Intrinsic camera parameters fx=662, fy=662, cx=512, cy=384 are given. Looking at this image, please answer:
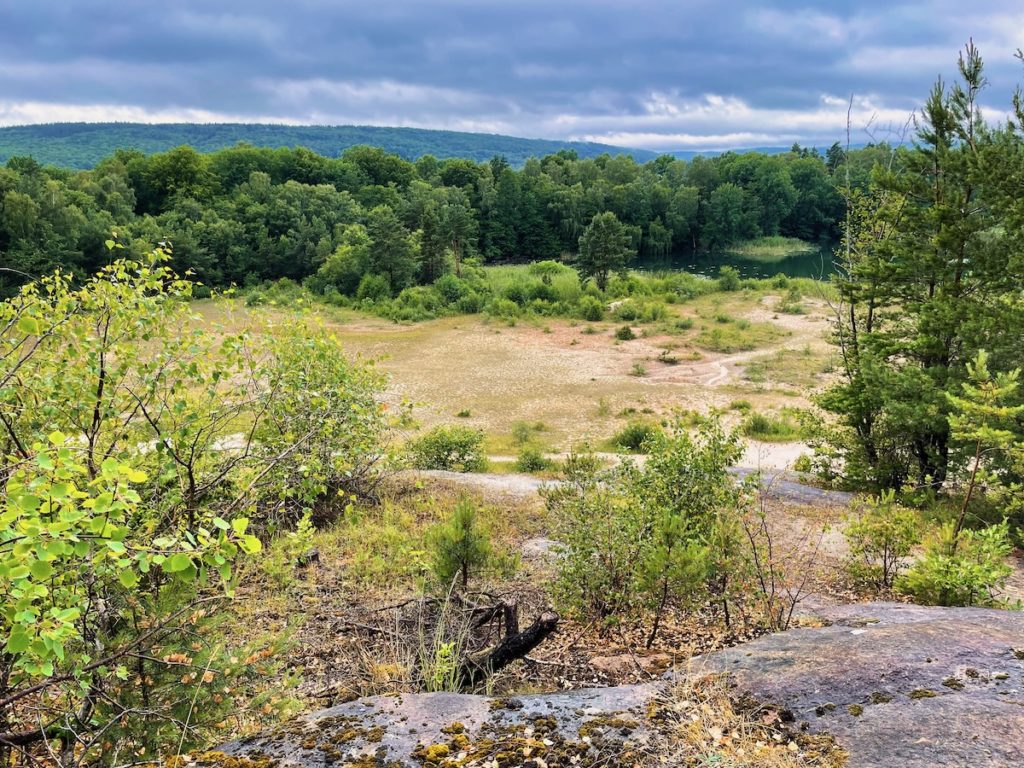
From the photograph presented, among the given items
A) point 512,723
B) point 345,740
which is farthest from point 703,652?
point 345,740

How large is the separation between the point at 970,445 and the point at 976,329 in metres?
2.00

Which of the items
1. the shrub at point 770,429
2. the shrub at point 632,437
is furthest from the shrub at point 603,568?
the shrub at point 770,429

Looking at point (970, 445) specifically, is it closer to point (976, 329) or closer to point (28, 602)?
point (976, 329)

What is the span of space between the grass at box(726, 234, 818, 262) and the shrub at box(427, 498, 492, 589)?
8639 cm

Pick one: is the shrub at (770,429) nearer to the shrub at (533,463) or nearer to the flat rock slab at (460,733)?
the shrub at (533,463)

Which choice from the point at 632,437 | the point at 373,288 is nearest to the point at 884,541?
the point at 632,437

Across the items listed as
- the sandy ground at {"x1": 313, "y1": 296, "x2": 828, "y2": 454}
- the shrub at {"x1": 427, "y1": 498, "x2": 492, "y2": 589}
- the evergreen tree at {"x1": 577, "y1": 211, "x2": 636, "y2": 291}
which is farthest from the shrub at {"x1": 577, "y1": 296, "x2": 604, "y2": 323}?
the shrub at {"x1": 427, "y1": 498, "x2": 492, "y2": 589}

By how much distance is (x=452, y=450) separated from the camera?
16.3m

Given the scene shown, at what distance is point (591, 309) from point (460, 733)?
45.3 meters

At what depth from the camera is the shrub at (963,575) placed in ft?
17.1

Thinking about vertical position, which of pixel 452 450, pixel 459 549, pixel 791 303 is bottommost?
pixel 452 450

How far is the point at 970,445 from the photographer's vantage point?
11.4 m

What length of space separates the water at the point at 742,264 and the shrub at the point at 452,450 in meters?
59.0

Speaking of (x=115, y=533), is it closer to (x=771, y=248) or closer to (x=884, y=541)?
(x=884, y=541)
